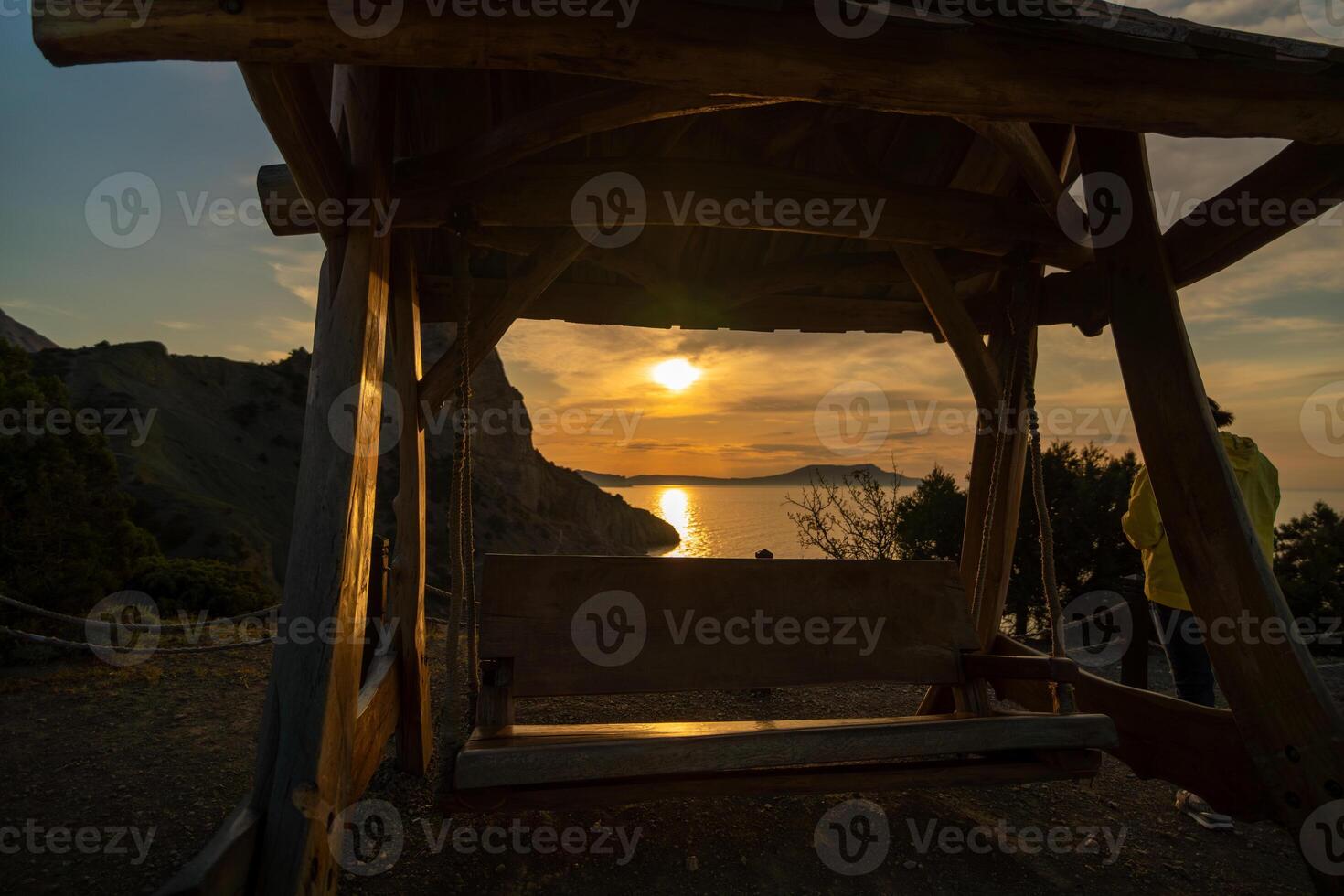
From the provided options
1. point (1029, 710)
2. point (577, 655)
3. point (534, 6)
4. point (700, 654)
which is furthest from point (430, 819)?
point (534, 6)

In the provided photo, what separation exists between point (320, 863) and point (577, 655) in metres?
1.16

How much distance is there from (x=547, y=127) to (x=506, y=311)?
46.4 inches

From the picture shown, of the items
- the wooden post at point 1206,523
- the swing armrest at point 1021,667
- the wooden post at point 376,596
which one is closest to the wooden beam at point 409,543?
the wooden post at point 376,596

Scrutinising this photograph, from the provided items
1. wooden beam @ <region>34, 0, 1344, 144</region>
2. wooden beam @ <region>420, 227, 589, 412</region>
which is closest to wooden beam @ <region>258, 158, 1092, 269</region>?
wooden beam @ <region>420, 227, 589, 412</region>

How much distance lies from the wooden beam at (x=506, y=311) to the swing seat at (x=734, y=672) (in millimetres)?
1208

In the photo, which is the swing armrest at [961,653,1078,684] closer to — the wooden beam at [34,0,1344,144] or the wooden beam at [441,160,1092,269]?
the wooden beam at [34,0,1344,144]

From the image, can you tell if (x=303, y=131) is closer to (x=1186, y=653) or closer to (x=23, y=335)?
(x=1186, y=653)

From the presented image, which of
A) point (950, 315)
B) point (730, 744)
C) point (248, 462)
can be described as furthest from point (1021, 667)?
point (248, 462)

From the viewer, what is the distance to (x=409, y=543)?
3.57 metres

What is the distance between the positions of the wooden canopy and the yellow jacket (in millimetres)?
594

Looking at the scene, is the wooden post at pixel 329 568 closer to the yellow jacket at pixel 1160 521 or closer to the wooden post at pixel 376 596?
the wooden post at pixel 376 596

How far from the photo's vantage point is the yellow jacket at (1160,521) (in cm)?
308

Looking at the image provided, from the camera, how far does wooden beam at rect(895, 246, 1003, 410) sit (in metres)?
3.71

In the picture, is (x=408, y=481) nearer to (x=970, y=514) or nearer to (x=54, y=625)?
(x=970, y=514)
